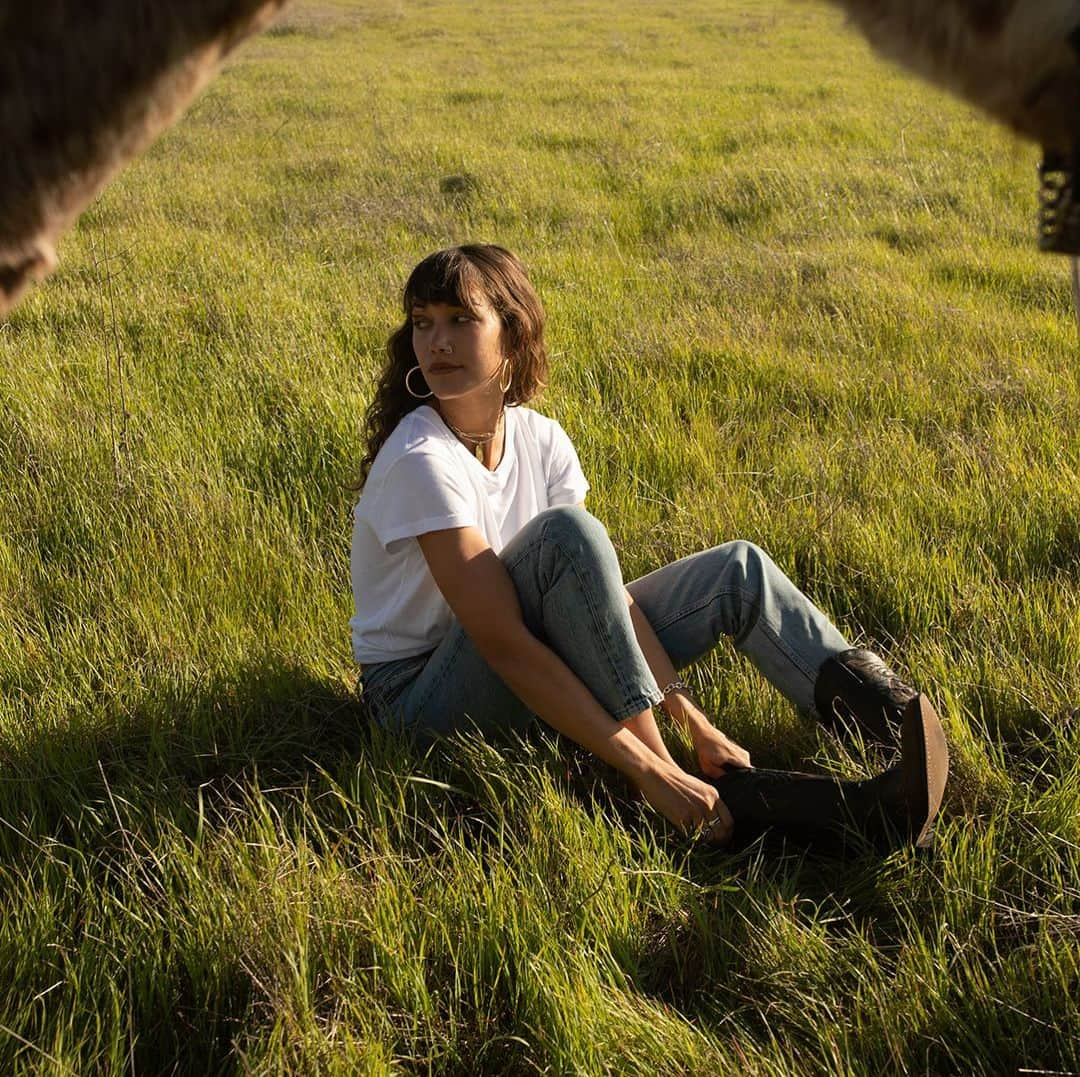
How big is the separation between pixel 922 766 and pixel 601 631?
694 mm

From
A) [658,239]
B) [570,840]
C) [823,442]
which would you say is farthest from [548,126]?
[570,840]

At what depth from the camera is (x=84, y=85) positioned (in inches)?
27.5

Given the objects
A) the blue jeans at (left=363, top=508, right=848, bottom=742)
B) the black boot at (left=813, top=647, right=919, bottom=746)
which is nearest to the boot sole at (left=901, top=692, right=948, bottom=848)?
the black boot at (left=813, top=647, right=919, bottom=746)

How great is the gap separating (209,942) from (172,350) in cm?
354

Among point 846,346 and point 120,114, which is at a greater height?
point 120,114

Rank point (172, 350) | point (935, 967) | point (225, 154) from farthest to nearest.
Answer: point (225, 154) → point (172, 350) → point (935, 967)

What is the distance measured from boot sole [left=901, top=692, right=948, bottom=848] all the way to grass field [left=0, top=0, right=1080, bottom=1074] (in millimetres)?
77

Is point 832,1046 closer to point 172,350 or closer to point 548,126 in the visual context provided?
point 172,350

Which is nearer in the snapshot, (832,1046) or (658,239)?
(832,1046)

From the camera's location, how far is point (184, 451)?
13.2ft

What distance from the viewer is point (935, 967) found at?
2.00 meters

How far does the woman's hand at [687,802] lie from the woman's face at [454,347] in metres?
0.98

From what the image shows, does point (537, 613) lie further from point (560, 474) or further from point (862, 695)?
point (862, 695)

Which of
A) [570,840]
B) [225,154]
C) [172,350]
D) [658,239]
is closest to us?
[570,840]
